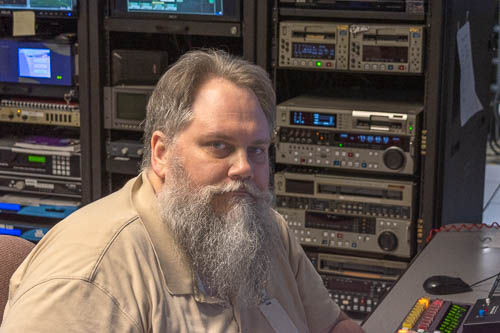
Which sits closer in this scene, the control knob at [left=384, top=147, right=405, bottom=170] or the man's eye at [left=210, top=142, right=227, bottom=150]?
the man's eye at [left=210, top=142, right=227, bottom=150]

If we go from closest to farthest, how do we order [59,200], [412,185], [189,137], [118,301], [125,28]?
1. [118,301]
2. [189,137]
3. [412,185]
4. [125,28]
5. [59,200]

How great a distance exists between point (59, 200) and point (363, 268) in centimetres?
136

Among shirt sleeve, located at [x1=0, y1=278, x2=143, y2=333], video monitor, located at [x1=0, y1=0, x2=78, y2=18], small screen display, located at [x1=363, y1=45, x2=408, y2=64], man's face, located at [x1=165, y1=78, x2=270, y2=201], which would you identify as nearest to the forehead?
man's face, located at [x1=165, y1=78, x2=270, y2=201]

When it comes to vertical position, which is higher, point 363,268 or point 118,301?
point 118,301

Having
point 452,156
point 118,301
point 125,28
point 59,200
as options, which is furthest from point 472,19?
point 118,301

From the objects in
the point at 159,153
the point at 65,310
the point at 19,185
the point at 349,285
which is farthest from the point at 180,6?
the point at 65,310

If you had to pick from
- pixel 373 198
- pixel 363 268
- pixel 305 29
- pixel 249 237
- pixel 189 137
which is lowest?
pixel 363 268

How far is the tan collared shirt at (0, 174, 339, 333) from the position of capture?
1372 millimetres

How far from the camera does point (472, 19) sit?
3.18 metres

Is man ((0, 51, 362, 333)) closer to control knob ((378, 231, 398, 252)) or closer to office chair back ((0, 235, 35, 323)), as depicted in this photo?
office chair back ((0, 235, 35, 323))

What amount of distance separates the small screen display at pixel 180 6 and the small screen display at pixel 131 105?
346mm

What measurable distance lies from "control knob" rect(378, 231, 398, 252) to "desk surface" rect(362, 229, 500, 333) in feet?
1.83

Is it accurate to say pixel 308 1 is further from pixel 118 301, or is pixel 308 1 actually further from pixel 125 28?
pixel 118 301

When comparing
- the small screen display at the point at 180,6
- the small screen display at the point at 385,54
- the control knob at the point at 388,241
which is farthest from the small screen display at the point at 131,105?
the control knob at the point at 388,241
